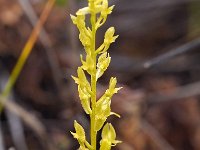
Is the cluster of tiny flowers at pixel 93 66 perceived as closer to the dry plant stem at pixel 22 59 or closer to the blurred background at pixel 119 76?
the dry plant stem at pixel 22 59

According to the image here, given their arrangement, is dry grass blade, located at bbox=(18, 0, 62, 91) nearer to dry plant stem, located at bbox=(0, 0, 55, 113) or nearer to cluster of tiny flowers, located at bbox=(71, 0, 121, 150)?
dry plant stem, located at bbox=(0, 0, 55, 113)

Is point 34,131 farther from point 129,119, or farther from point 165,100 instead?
point 165,100

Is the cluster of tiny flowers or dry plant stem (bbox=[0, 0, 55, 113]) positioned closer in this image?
the cluster of tiny flowers

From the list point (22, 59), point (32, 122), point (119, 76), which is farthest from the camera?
point (119, 76)

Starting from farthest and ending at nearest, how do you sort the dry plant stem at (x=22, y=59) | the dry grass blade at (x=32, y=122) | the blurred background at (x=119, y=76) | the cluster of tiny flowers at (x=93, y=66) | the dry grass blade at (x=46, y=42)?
1. the dry grass blade at (x=46, y=42)
2. the blurred background at (x=119, y=76)
3. the dry grass blade at (x=32, y=122)
4. the dry plant stem at (x=22, y=59)
5. the cluster of tiny flowers at (x=93, y=66)

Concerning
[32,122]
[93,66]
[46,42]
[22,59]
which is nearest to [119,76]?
[46,42]

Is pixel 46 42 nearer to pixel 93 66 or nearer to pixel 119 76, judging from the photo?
pixel 119 76

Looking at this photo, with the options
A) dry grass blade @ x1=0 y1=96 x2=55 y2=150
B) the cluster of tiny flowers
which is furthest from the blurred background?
the cluster of tiny flowers

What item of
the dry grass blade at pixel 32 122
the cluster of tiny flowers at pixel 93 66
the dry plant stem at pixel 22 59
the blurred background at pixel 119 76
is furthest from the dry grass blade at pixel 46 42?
the cluster of tiny flowers at pixel 93 66

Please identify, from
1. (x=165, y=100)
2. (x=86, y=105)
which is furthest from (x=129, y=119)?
(x=86, y=105)
